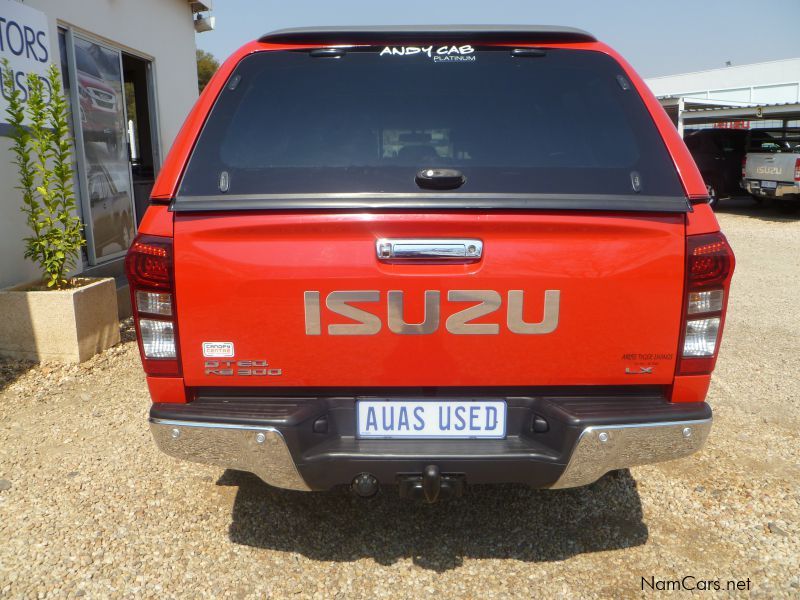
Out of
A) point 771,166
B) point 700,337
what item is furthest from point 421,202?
point 771,166

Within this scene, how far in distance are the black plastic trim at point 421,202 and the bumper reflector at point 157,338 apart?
0.37 meters

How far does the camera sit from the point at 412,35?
99.3 inches

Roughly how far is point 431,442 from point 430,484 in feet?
0.47

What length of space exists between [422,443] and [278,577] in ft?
2.68

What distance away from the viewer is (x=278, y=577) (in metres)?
2.52

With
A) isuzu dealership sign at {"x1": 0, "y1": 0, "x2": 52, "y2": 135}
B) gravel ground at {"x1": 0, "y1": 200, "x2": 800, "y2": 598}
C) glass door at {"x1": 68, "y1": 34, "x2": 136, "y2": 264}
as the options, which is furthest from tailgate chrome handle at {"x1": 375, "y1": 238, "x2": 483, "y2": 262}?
glass door at {"x1": 68, "y1": 34, "x2": 136, "y2": 264}

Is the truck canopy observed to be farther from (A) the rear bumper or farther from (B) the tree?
(B) the tree

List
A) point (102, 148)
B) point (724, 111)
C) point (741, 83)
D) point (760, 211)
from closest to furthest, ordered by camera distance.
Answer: point (102, 148) < point (760, 211) < point (724, 111) < point (741, 83)

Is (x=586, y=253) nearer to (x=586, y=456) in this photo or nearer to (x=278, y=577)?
(x=586, y=456)

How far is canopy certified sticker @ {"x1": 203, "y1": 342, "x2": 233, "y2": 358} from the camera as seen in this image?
2.18 m

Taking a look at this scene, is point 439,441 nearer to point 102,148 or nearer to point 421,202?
point 421,202

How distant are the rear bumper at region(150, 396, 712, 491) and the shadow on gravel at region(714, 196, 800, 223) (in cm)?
1465

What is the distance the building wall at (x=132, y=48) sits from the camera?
535 cm

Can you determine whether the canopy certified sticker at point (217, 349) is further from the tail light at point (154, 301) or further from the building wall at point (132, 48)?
the building wall at point (132, 48)
